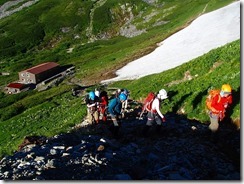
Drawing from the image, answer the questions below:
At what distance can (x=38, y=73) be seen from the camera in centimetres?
10325

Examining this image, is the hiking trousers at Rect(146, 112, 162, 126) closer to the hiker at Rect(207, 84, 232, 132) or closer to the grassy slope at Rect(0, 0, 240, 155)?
the hiker at Rect(207, 84, 232, 132)

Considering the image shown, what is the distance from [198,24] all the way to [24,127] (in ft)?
150

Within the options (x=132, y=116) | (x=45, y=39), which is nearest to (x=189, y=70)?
(x=132, y=116)

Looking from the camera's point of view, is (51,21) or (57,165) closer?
(57,165)

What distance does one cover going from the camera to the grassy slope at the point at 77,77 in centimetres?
2691

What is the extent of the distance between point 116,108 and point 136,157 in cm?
412

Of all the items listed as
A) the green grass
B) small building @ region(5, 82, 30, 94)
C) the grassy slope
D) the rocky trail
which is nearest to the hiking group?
the rocky trail

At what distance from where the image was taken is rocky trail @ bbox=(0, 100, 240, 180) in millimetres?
16812

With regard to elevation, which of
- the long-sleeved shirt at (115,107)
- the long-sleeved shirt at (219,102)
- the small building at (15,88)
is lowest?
the small building at (15,88)

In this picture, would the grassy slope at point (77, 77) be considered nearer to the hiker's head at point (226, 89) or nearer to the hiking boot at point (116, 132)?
the hiker's head at point (226, 89)

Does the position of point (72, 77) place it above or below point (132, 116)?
below

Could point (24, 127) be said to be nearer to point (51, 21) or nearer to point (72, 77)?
point (72, 77)

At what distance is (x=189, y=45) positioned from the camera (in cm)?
6494

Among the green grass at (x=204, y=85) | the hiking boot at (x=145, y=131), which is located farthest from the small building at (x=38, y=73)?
the hiking boot at (x=145, y=131)
